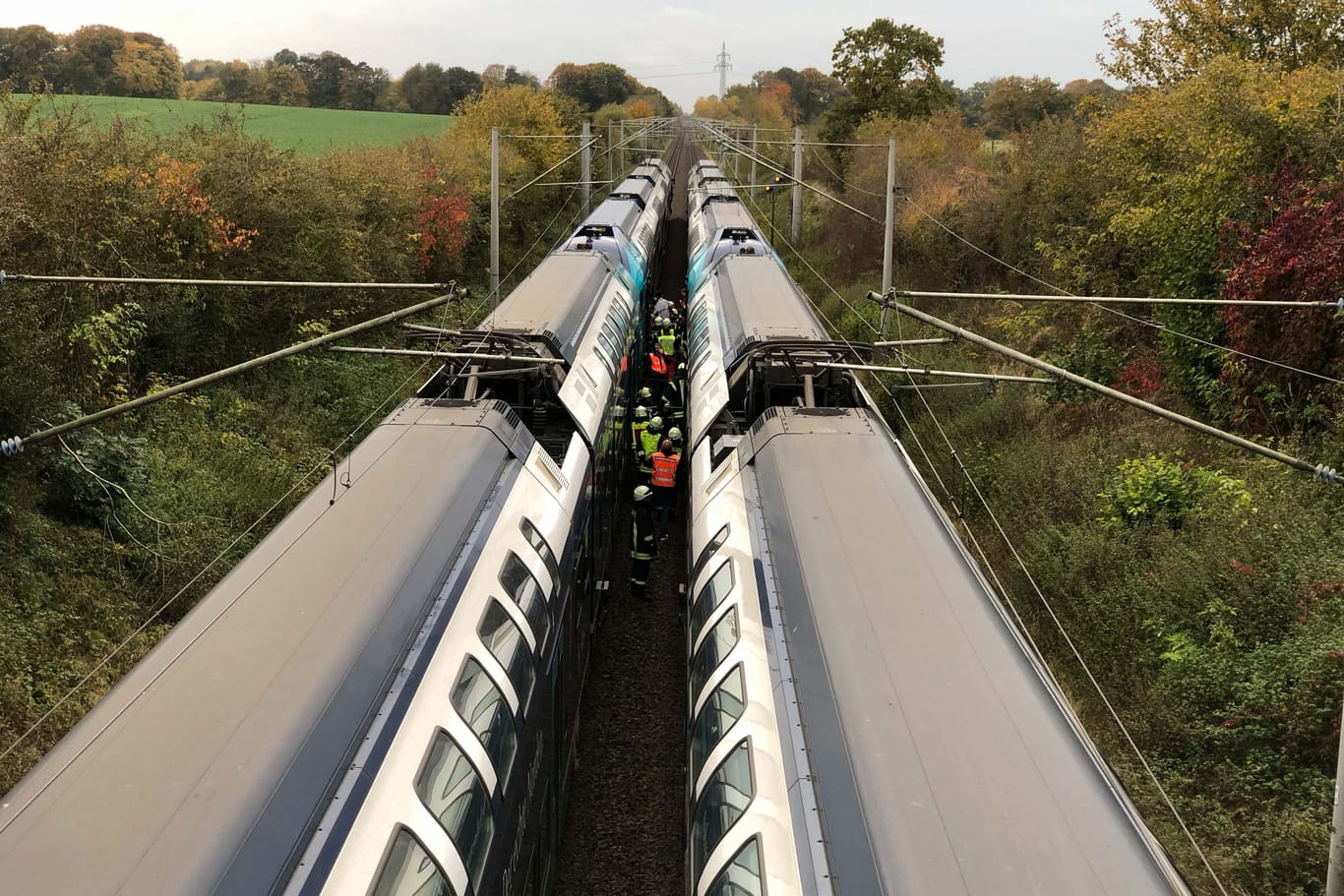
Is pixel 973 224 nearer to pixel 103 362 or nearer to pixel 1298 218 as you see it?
pixel 1298 218

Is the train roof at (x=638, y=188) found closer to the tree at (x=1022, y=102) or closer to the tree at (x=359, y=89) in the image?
the tree at (x=1022, y=102)

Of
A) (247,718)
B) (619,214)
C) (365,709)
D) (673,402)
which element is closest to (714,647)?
(365,709)

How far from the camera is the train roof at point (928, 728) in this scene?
379 cm

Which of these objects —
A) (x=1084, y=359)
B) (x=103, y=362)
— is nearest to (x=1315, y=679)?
(x=1084, y=359)

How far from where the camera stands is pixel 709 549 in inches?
295

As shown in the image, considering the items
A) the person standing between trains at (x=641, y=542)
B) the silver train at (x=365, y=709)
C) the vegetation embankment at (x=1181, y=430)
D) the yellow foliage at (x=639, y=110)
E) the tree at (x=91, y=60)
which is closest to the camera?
the silver train at (x=365, y=709)

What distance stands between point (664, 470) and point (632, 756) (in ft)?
13.0

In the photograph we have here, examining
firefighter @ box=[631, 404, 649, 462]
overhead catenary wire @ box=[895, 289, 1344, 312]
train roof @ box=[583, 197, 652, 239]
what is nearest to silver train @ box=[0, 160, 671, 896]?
overhead catenary wire @ box=[895, 289, 1344, 312]

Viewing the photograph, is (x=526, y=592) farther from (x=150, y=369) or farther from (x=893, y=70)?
(x=893, y=70)

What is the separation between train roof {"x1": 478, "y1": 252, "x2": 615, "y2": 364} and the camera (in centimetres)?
1090

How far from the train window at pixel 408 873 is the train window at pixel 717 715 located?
67.8 inches

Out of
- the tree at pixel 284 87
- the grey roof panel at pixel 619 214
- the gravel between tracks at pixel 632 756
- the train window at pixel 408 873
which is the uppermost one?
the tree at pixel 284 87

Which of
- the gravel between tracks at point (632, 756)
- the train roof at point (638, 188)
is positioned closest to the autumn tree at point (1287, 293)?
the gravel between tracks at point (632, 756)

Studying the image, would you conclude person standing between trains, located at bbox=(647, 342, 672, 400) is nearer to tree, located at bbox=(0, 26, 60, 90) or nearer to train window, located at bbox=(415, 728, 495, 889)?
train window, located at bbox=(415, 728, 495, 889)
